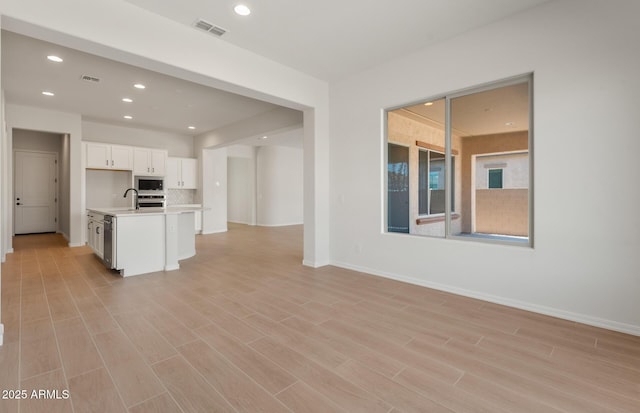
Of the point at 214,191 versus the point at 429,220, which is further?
the point at 214,191

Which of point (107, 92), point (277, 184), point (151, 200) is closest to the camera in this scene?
point (107, 92)

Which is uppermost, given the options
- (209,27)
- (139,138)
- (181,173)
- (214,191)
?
(209,27)

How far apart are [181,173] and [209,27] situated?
6.31m

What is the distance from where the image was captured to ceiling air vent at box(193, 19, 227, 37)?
3.25 meters

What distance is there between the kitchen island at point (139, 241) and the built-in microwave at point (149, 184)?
10.1ft

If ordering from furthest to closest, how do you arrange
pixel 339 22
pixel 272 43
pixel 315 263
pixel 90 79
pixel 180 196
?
pixel 180 196 < pixel 315 263 < pixel 90 79 < pixel 272 43 < pixel 339 22

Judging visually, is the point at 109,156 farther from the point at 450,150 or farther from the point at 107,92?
the point at 450,150

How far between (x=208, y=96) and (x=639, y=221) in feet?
19.8

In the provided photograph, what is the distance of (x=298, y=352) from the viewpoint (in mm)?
2287

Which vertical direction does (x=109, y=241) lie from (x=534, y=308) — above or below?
above

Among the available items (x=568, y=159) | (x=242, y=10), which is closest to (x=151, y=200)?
(x=242, y=10)

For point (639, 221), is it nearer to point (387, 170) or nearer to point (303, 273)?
point (387, 170)

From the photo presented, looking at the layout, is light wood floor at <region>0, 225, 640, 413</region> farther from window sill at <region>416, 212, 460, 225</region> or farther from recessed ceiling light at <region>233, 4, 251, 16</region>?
recessed ceiling light at <region>233, 4, 251, 16</region>

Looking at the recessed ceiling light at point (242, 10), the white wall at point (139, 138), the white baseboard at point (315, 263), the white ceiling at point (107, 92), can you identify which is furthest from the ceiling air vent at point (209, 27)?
the white wall at point (139, 138)
